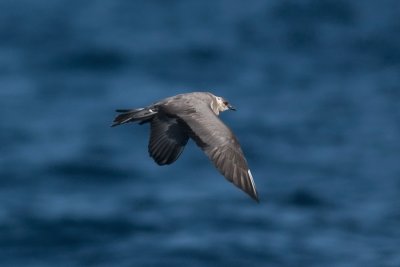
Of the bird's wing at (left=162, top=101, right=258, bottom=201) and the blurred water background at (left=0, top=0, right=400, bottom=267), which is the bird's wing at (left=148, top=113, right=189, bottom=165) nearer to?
the bird's wing at (left=162, top=101, right=258, bottom=201)

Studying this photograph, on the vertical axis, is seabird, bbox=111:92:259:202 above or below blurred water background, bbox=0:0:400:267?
below

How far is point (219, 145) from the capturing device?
9.92 m

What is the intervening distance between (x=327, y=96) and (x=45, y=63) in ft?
30.9

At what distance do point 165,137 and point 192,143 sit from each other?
2433 cm

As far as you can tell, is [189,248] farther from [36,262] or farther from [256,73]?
[256,73]

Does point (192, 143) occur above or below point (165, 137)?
above

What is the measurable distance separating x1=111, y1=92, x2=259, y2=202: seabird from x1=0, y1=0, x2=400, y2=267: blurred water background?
49.5ft

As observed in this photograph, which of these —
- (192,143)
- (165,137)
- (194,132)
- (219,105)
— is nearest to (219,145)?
(194,132)

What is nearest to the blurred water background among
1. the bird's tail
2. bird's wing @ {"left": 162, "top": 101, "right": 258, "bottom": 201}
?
the bird's tail

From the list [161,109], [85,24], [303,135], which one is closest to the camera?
[161,109]

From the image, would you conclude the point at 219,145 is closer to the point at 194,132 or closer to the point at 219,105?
the point at 194,132

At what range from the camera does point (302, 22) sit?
38.3 m

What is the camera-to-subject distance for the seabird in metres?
9.84

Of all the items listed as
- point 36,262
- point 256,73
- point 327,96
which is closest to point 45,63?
point 256,73
